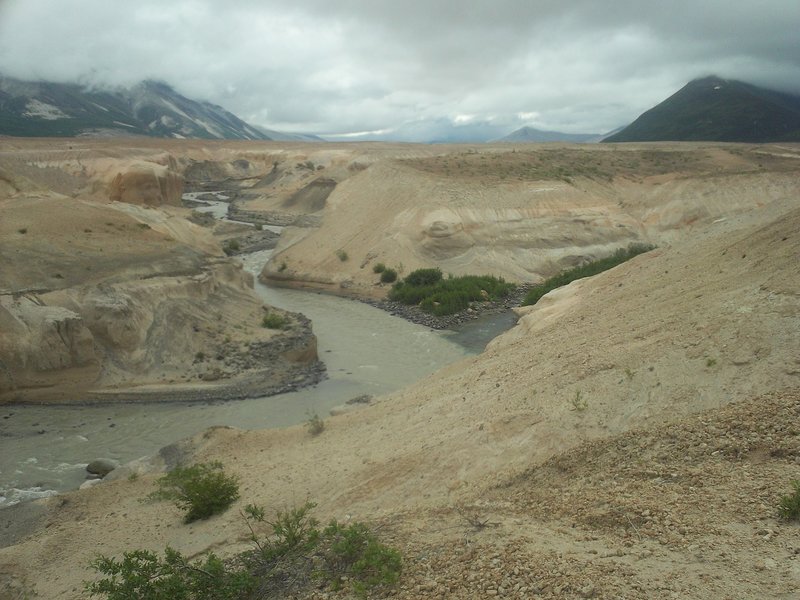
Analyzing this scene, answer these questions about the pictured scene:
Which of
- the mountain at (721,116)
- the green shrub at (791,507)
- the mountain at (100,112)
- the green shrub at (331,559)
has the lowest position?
the green shrub at (331,559)

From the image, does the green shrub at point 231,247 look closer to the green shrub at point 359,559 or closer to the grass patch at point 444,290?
the grass patch at point 444,290

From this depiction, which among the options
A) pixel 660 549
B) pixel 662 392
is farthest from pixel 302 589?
pixel 662 392

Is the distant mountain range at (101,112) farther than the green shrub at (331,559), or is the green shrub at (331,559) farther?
the distant mountain range at (101,112)

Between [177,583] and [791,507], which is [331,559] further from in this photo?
[791,507]

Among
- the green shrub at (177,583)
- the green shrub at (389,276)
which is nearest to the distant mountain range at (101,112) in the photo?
the green shrub at (389,276)

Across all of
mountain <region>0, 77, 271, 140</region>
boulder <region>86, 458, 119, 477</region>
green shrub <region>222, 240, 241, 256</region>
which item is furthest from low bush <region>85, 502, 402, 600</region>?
mountain <region>0, 77, 271, 140</region>

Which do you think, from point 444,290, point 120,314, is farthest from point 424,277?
point 120,314

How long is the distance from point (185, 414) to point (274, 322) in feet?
19.4

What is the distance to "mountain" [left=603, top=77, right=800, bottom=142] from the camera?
70.9 metres

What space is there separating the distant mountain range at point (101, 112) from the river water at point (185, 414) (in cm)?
8543

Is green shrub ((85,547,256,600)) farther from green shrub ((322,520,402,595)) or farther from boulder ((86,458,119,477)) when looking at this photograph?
boulder ((86,458,119,477))

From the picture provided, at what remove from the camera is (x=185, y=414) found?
14805 mm

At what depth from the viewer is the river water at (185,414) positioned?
39.7 feet

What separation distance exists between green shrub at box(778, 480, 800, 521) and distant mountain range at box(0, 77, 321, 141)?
327 ft
